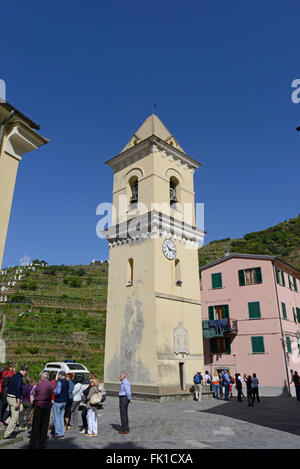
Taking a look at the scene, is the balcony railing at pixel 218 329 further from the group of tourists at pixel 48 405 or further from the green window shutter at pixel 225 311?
the group of tourists at pixel 48 405

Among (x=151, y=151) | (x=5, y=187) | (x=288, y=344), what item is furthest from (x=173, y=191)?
(x=5, y=187)

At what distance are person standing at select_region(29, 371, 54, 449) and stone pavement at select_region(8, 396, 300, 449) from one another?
1.75 ft

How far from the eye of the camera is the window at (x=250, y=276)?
24391mm

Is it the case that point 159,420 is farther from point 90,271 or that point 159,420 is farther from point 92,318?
point 90,271

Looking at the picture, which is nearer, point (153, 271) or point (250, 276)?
point (153, 271)

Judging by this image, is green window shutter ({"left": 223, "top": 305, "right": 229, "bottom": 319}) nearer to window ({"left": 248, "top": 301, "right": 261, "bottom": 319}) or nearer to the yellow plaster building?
window ({"left": 248, "top": 301, "right": 261, "bottom": 319})

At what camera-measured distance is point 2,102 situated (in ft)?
23.5

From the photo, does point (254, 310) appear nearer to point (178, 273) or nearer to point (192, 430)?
point (178, 273)

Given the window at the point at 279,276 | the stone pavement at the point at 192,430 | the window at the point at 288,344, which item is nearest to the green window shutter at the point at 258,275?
the window at the point at 279,276

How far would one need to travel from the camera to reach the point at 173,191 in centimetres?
2052

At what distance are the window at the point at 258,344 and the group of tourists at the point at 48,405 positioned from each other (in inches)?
659

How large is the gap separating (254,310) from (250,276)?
257 centimetres

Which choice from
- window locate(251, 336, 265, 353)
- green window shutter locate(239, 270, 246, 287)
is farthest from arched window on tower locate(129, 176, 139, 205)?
window locate(251, 336, 265, 353)
